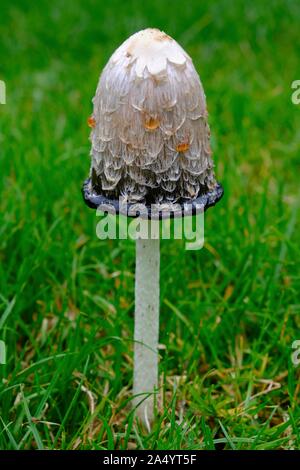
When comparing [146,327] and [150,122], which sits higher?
[150,122]

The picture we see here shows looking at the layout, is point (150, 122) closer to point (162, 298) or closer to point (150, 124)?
point (150, 124)

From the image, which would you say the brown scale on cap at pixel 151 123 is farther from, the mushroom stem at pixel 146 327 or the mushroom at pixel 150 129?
the mushroom stem at pixel 146 327

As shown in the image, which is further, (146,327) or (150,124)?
(146,327)

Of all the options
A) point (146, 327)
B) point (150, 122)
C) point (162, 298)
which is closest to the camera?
point (150, 122)

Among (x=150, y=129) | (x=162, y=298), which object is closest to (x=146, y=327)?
(x=162, y=298)

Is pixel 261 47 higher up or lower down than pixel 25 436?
higher up
